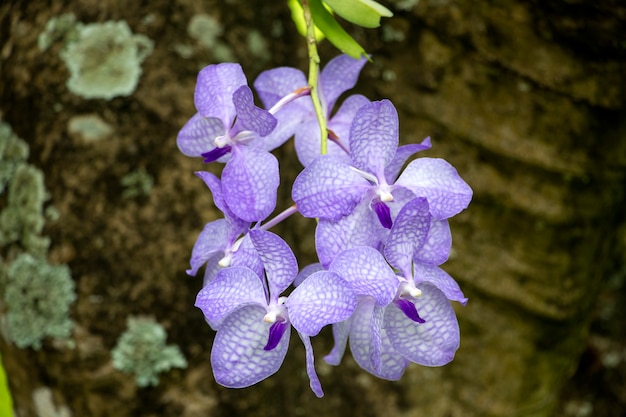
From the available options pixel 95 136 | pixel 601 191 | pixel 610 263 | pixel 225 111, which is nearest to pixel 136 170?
pixel 95 136

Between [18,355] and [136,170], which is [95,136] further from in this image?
[18,355]

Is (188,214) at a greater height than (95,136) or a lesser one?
lesser

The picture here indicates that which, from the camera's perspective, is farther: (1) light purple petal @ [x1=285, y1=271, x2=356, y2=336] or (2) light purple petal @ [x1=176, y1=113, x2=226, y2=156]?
(2) light purple petal @ [x1=176, y1=113, x2=226, y2=156]

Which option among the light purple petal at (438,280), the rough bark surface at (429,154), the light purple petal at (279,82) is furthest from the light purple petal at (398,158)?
the rough bark surface at (429,154)

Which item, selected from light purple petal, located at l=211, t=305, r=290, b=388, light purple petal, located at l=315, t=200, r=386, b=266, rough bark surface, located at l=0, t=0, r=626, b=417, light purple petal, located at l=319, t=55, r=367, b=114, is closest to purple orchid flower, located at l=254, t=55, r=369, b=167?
light purple petal, located at l=319, t=55, r=367, b=114

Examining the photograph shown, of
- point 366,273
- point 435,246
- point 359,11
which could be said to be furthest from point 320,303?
point 359,11

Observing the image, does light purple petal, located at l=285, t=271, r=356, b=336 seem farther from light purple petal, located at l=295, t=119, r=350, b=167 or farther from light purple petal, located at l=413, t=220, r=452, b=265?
light purple petal, located at l=295, t=119, r=350, b=167

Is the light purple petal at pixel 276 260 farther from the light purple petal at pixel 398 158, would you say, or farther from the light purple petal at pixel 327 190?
the light purple petal at pixel 398 158
